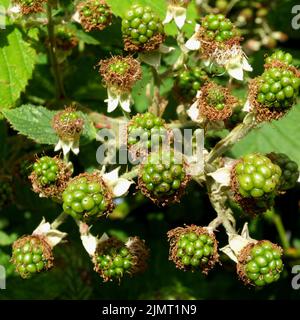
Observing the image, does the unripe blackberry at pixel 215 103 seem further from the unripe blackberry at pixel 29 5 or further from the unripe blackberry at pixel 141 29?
the unripe blackberry at pixel 29 5

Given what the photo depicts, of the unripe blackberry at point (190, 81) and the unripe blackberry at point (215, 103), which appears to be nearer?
the unripe blackberry at point (215, 103)

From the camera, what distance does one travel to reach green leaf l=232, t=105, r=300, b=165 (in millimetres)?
2746

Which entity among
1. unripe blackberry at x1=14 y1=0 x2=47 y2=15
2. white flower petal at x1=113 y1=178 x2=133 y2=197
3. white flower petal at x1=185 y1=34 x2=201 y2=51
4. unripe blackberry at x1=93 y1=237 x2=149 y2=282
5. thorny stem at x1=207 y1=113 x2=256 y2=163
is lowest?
unripe blackberry at x1=93 y1=237 x2=149 y2=282

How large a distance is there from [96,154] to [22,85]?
1.36 feet

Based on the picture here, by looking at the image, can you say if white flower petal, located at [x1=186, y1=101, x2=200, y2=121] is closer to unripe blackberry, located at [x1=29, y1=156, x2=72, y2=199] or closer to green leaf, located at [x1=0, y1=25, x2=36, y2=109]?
unripe blackberry, located at [x1=29, y1=156, x2=72, y2=199]

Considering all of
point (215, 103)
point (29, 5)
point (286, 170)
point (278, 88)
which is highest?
point (29, 5)

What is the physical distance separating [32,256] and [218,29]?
1089 mm

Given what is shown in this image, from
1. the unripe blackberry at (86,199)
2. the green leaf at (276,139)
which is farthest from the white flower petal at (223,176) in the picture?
the green leaf at (276,139)

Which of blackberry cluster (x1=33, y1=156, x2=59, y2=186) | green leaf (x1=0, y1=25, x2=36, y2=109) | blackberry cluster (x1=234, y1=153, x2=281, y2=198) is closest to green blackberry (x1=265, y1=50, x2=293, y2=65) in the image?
blackberry cluster (x1=234, y1=153, x2=281, y2=198)

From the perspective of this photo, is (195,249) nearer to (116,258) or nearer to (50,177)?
(116,258)

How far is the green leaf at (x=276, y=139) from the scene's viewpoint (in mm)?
2746

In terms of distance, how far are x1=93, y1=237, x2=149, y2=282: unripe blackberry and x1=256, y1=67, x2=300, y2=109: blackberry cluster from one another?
71cm

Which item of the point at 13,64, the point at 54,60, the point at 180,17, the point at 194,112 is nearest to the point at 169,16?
the point at 180,17

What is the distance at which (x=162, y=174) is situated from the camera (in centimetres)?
201
